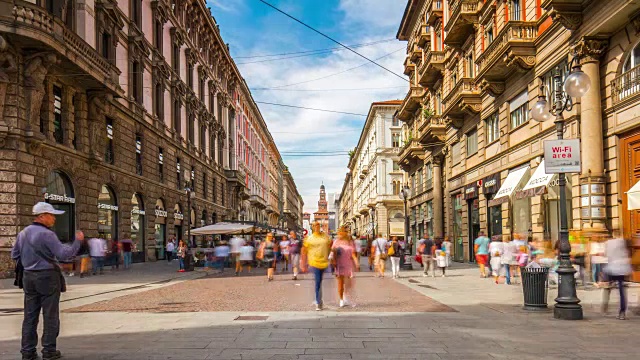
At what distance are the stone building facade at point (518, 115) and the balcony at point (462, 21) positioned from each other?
5 cm

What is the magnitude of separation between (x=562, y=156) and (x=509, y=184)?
478 inches

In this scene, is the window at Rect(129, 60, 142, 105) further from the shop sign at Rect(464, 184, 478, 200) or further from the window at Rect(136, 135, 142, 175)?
the shop sign at Rect(464, 184, 478, 200)

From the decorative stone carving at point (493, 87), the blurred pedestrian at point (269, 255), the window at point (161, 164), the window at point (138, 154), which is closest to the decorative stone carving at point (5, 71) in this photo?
the blurred pedestrian at point (269, 255)

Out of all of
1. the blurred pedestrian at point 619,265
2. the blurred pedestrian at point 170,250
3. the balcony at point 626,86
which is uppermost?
the balcony at point 626,86

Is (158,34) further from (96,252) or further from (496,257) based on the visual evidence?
(496,257)

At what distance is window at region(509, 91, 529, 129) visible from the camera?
→ 21.8 m

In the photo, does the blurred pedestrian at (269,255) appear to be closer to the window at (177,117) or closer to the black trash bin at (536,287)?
the black trash bin at (536,287)

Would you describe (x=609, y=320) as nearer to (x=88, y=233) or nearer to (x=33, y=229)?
(x=33, y=229)

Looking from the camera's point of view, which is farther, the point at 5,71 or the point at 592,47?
the point at 5,71

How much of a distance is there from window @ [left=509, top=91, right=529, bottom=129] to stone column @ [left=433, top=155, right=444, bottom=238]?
12.8m

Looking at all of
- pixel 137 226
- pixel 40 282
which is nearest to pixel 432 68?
pixel 137 226

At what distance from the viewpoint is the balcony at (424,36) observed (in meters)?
36.9

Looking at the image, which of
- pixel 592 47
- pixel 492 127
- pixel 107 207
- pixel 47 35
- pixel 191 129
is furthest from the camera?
pixel 191 129

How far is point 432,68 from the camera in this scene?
3450cm
